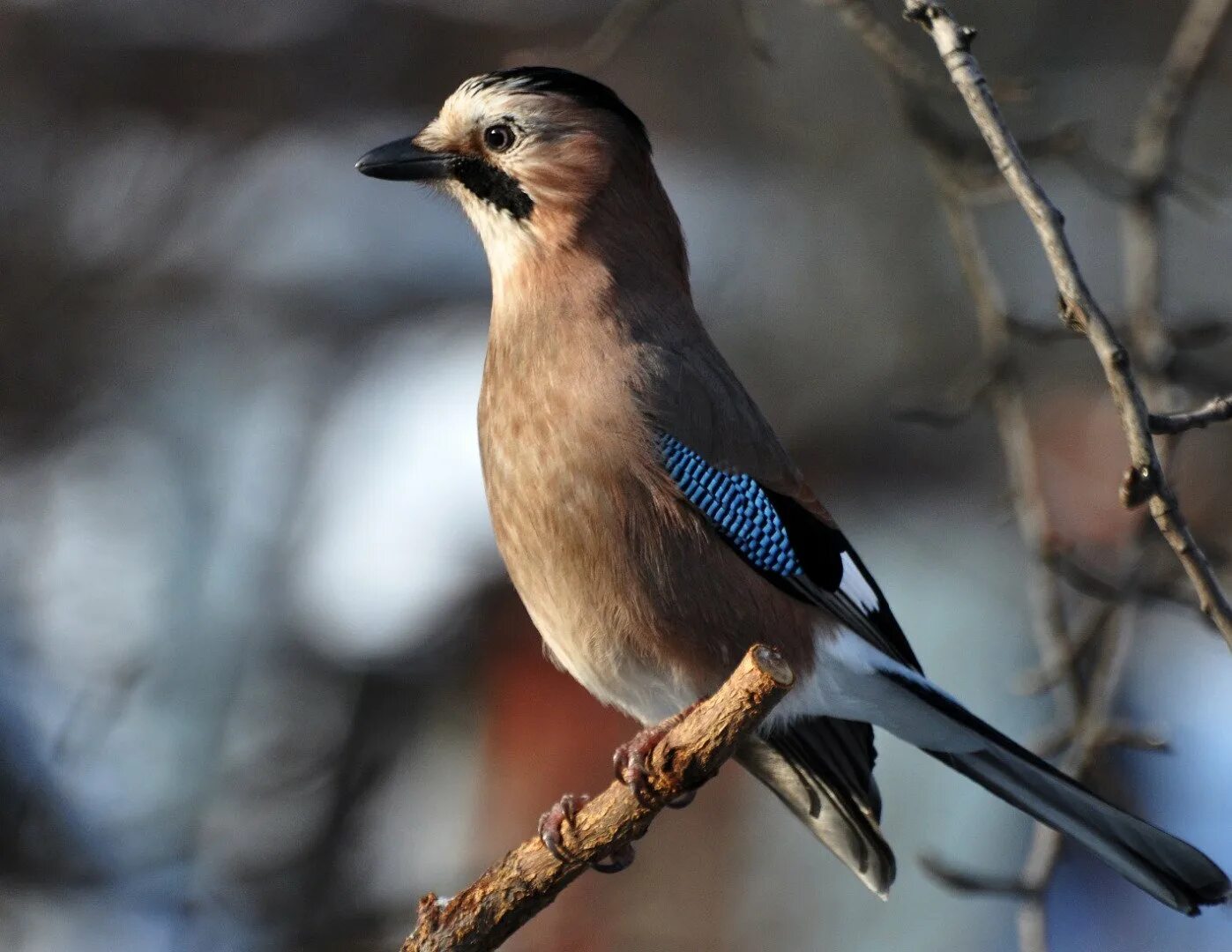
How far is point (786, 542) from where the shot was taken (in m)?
2.84

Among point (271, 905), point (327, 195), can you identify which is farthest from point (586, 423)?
point (327, 195)

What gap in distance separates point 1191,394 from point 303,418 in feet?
9.33

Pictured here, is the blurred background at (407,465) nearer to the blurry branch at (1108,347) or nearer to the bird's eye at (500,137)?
the bird's eye at (500,137)

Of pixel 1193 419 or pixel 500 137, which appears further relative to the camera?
pixel 500 137

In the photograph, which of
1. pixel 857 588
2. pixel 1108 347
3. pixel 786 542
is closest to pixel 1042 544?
pixel 857 588

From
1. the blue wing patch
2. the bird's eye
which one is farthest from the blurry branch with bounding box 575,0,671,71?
the blue wing patch

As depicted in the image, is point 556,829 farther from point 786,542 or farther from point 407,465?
point 407,465

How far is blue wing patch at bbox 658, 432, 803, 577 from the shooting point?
8.96 feet

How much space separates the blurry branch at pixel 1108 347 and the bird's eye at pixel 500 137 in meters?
1.16

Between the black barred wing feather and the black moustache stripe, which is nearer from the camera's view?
the black barred wing feather

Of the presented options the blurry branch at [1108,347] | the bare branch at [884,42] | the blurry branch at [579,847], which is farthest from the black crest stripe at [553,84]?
the blurry branch at [579,847]

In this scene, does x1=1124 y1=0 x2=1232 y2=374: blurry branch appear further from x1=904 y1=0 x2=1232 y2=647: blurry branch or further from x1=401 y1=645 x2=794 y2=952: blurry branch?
x1=401 y1=645 x2=794 y2=952: blurry branch

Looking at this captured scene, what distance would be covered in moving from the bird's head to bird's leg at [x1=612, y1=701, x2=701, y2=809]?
1029 millimetres

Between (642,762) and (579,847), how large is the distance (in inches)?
5.9
